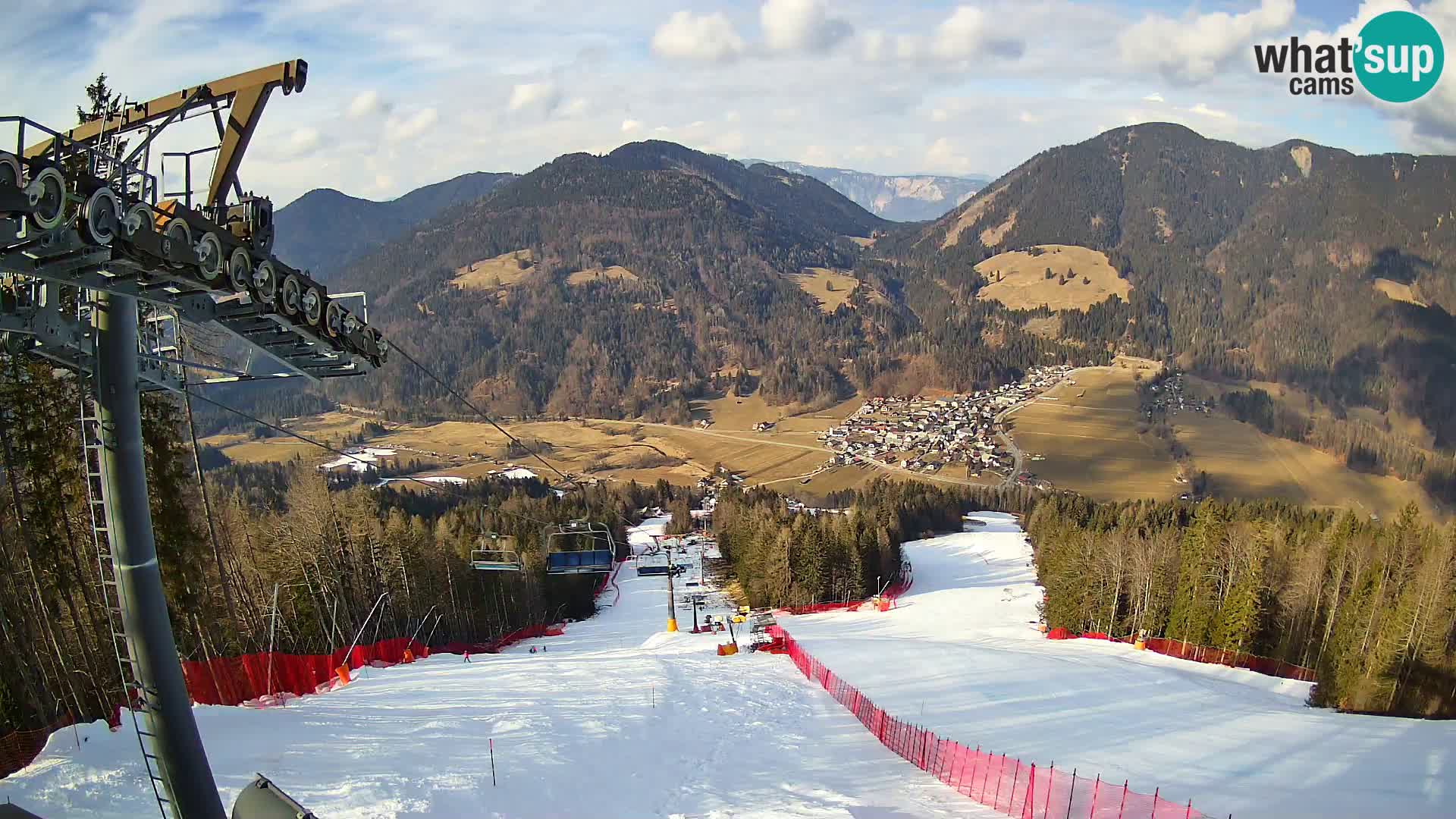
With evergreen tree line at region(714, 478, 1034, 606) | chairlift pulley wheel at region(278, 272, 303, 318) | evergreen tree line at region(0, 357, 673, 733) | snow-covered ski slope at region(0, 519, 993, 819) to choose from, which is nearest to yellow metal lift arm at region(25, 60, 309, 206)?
chairlift pulley wheel at region(278, 272, 303, 318)

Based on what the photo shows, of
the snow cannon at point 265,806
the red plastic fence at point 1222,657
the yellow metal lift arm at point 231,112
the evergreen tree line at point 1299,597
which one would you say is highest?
the yellow metal lift arm at point 231,112

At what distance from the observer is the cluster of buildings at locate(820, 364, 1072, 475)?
148 meters

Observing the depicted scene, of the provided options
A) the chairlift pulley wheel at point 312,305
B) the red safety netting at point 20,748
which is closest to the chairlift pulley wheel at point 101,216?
the chairlift pulley wheel at point 312,305

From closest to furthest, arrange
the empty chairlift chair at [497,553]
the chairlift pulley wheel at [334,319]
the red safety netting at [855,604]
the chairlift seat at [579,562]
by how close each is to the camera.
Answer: the chairlift pulley wheel at [334,319] < the chairlift seat at [579,562] < the empty chairlift chair at [497,553] < the red safety netting at [855,604]

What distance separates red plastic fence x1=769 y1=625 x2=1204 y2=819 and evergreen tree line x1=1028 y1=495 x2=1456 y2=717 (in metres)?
20.1

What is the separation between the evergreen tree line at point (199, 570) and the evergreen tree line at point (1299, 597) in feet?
110

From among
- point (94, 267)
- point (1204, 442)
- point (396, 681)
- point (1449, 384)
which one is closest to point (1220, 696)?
point (396, 681)

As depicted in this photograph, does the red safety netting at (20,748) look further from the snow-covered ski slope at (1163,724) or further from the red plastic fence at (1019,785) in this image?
the snow-covered ski slope at (1163,724)

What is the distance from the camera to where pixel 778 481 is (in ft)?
455

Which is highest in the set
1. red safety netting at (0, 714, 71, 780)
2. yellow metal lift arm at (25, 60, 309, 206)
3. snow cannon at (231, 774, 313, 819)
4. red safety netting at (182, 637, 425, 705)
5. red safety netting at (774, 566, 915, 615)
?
yellow metal lift arm at (25, 60, 309, 206)

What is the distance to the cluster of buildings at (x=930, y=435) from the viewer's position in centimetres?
14838

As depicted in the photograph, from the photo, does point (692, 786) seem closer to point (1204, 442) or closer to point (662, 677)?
point (662, 677)

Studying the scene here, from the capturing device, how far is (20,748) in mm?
11891

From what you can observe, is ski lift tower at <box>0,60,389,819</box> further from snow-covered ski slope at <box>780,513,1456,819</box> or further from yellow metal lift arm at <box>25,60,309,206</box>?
snow-covered ski slope at <box>780,513,1456,819</box>
